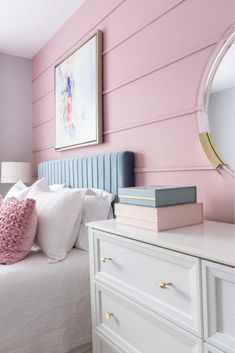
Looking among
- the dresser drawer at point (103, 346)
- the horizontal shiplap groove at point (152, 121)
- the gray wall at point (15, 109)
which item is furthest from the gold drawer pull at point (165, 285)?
the gray wall at point (15, 109)

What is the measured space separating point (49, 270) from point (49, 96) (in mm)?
2073

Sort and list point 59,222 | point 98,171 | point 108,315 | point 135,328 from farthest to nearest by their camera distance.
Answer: point 98,171 → point 59,222 → point 108,315 → point 135,328

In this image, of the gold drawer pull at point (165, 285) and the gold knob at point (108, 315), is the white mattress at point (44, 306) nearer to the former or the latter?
the gold knob at point (108, 315)

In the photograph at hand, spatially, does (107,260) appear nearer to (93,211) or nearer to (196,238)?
(196,238)

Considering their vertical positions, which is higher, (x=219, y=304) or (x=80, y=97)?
(x=80, y=97)

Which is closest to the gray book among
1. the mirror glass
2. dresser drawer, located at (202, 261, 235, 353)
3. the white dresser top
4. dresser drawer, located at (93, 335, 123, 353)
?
the white dresser top

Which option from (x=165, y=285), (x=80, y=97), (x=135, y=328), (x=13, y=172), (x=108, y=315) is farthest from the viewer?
(x=13, y=172)

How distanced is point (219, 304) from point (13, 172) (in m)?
2.61

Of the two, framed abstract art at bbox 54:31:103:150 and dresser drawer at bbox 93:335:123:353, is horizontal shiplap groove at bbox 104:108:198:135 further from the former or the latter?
dresser drawer at bbox 93:335:123:353

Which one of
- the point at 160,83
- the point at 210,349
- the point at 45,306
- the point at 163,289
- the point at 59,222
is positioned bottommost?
the point at 45,306

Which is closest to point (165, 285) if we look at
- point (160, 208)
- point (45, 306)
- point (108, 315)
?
point (160, 208)

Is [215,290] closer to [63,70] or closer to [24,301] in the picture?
[24,301]

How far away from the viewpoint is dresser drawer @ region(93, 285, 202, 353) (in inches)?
34.2

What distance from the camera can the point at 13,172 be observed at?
2.97 m
